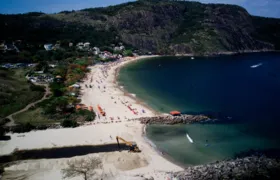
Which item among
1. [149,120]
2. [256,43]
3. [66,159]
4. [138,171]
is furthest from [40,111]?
[256,43]

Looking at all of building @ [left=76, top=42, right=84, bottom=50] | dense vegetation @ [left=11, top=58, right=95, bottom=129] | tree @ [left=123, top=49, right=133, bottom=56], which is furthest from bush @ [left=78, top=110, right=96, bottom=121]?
tree @ [left=123, top=49, right=133, bottom=56]

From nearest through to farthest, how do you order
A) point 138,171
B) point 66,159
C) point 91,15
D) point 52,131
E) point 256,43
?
point 138,171 → point 66,159 → point 52,131 → point 256,43 → point 91,15

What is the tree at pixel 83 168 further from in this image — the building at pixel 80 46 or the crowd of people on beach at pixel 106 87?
the building at pixel 80 46

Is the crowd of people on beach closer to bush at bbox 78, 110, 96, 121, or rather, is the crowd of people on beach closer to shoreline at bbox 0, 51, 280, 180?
shoreline at bbox 0, 51, 280, 180

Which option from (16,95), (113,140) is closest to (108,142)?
(113,140)

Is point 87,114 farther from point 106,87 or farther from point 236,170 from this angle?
point 236,170

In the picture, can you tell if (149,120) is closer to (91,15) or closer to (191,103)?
(191,103)
